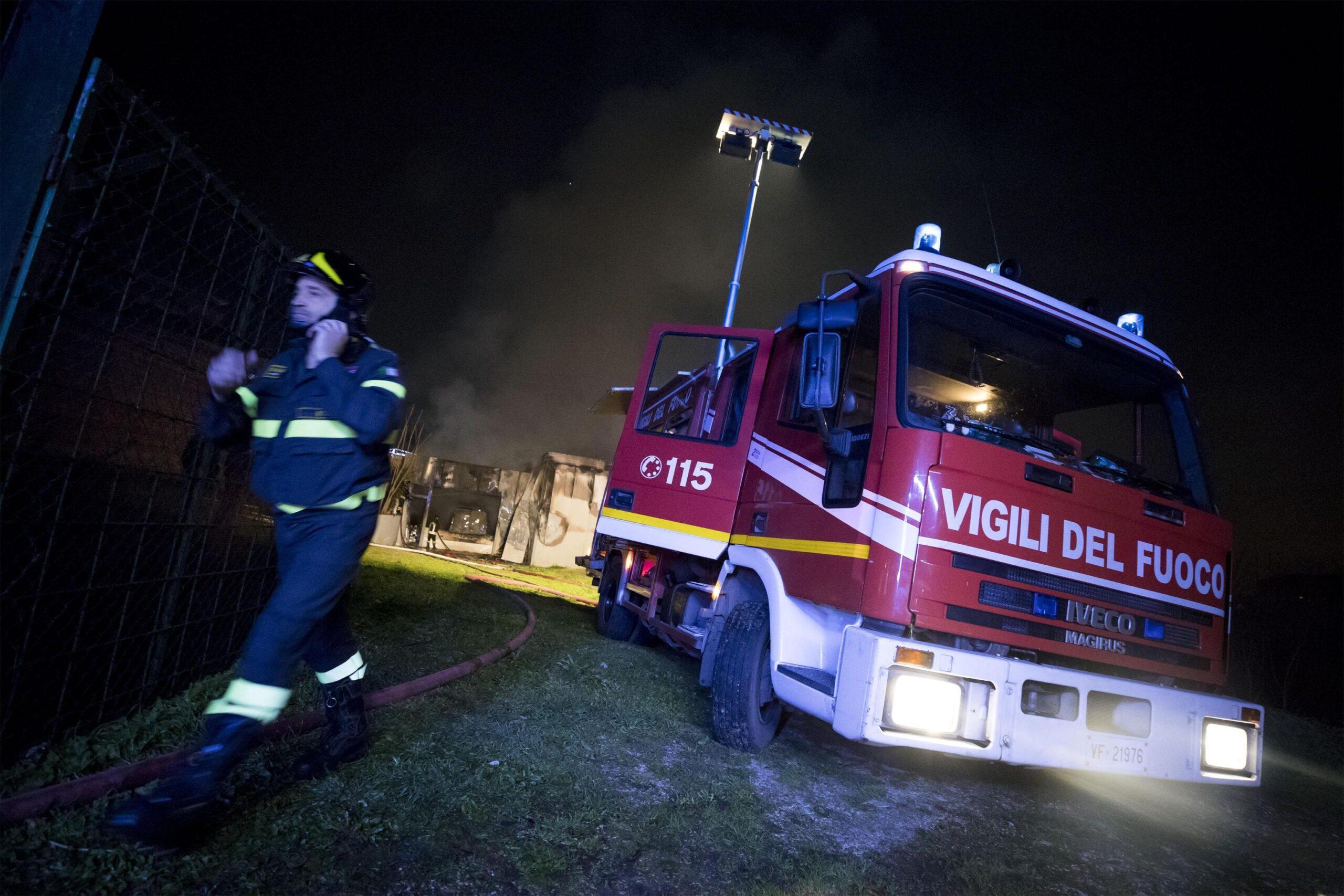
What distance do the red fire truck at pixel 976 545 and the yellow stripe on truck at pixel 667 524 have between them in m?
0.04

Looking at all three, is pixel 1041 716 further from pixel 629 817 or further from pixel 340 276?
pixel 340 276

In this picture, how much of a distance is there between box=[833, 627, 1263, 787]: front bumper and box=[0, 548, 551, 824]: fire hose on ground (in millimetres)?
2068

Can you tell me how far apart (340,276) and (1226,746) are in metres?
4.09

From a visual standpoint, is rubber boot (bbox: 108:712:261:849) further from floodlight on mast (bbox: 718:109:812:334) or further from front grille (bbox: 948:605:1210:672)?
floodlight on mast (bbox: 718:109:812:334)

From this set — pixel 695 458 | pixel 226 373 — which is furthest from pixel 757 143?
pixel 226 373

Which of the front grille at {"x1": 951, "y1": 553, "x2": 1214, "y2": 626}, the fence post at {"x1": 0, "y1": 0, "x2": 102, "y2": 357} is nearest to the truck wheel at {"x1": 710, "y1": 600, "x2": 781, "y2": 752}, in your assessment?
the front grille at {"x1": 951, "y1": 553, "x2": 1214, "y2": 626}

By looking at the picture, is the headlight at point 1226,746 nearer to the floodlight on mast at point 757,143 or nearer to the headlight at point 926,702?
the headlight at point 926,702

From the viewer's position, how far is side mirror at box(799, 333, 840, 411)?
3025 mm

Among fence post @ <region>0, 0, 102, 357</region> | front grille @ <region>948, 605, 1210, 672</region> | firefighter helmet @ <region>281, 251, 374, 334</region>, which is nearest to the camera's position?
fence post @ <region>0, 0, 102, 357</region>

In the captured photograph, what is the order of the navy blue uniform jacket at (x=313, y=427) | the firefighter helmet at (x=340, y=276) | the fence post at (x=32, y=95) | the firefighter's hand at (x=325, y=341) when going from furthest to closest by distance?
the firefighter helmet at (x=340, y=276) < the firefighter's hand at (x=325, y=341) < the navy blue uniform jacket at (x=313, y=427) < the fence post at (x=32, y=95)

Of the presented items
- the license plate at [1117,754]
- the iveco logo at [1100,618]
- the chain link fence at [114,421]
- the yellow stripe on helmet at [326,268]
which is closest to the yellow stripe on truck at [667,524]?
the iveco logo at [1100,618]

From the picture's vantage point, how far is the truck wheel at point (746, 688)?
10.9ft

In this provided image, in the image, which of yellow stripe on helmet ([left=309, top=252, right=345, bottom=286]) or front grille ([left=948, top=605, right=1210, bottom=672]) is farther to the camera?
front grille ([left=948, top=605, right=1210, bottom=672])

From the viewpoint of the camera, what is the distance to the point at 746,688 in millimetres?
3322
